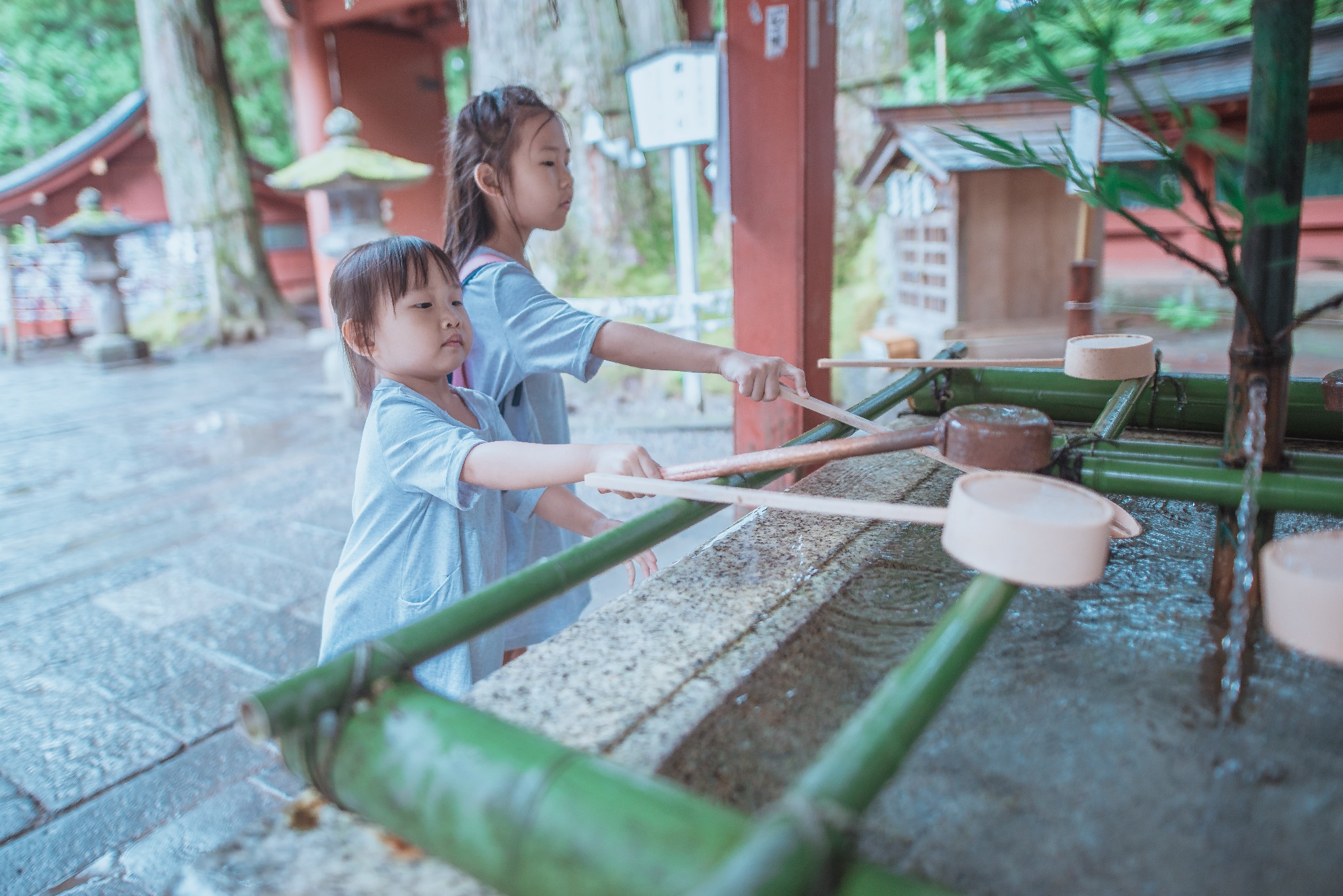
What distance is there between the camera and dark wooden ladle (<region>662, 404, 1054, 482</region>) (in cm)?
123

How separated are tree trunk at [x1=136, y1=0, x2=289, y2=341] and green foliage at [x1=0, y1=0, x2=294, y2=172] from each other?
3.14m

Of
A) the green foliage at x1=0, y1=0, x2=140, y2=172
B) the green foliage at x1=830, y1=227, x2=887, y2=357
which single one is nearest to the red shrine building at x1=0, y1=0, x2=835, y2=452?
the green foliage at x1=830, y1=227, x2=887, y2=357

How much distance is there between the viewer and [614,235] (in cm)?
891

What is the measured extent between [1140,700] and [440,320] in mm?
1323

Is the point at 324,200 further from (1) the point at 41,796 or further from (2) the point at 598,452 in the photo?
(2) the point at 598,452

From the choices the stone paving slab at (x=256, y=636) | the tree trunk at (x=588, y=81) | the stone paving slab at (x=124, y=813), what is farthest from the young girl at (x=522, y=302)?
the tree trunk at (x=588, y=81)

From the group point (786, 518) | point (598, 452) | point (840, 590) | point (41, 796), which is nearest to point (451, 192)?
point (598, 452)

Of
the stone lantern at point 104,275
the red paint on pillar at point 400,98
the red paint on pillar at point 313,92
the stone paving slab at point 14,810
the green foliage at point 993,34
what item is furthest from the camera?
the stone lantern at point 104,275

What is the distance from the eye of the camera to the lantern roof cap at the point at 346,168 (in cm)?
757

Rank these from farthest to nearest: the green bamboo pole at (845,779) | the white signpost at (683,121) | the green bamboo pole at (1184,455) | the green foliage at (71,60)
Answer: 1. the green foliage at (71,60)
2. the white signpost at (683,121)
3. the green bamboo pole at (1184,455)
4. the green bamboo pole at (845,779)

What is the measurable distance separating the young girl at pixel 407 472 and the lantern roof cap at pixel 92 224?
12.3 meters

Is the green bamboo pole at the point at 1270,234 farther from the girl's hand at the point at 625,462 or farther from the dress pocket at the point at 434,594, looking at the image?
the dress pocket at the point at 434,594

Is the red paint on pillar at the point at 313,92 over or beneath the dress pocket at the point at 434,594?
over

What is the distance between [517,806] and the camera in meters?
0.77
